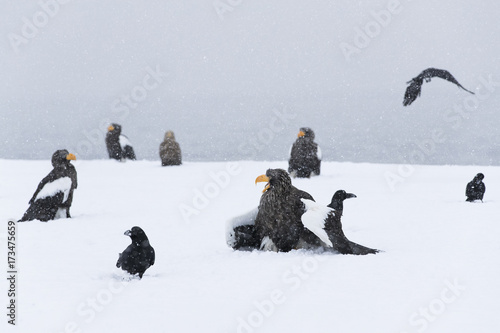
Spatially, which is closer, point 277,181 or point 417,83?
point 277,181

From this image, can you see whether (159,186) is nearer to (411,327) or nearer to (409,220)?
(409,220)

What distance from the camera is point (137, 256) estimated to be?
525 cm

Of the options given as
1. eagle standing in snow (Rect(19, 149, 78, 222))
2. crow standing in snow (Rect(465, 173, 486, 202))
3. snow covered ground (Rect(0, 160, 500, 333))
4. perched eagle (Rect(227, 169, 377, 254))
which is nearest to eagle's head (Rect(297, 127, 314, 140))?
snow covered ground (Rect(0, 160, 500, 333))

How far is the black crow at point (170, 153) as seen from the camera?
55.3ft

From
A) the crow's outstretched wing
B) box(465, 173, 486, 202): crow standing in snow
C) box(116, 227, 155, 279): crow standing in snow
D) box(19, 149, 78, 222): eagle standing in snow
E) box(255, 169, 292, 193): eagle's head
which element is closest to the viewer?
box(116, 227, 155, 279): crow standing in snow

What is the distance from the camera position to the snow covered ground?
4043 millimetres

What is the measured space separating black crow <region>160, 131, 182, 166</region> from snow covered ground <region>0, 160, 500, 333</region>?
6.38 meters

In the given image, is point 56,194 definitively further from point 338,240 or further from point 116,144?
point 116,144

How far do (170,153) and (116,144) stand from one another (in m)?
3.52

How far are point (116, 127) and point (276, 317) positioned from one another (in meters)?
16.8

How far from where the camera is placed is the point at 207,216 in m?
9.11

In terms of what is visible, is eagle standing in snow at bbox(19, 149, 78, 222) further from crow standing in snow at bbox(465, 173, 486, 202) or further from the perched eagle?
crow standing in snow at bbox(465, 173, 486, 202)

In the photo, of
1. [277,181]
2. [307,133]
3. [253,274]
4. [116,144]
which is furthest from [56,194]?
[116,144]

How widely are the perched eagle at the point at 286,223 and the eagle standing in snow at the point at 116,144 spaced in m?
13.7
